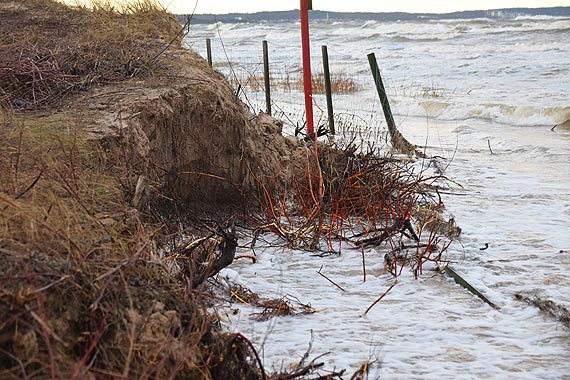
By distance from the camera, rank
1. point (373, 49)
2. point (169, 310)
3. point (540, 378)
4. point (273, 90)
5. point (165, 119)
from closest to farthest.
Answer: point (169, 310), point (540, 378), point (165, 119), point (273, 90), point (373, 49)

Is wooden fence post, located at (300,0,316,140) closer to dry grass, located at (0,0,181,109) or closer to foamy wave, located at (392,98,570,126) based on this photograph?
dry grass, located at (0,0,181,109)

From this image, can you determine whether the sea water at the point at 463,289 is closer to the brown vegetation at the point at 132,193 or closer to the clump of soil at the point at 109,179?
the brown vegetation at the point at 132,193

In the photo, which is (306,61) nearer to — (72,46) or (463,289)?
(72,46)

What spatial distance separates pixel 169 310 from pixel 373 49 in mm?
31715

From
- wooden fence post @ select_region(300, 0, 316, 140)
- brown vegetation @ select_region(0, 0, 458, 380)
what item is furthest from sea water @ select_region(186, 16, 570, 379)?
wooden fence post @ select_region(300, 0, 316, 140)

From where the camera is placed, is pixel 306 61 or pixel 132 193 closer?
pixel 132 193

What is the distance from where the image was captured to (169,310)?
2842 millimetres

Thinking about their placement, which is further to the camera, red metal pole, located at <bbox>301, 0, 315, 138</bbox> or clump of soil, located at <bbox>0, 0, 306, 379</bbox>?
red metal pole, located at <bbox>301, 0, 315, 138</bbox>

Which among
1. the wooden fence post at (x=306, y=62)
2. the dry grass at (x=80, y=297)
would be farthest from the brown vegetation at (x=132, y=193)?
the wooden fence post at (x=306, y=62)

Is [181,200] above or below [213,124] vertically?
below

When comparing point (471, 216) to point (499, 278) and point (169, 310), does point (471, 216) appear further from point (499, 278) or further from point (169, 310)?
point (169, 310)

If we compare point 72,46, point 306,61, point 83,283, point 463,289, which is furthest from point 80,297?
point 306,61

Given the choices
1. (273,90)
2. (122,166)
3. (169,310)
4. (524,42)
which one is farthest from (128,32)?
(524,42)

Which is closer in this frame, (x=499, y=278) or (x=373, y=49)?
(x=499, y=278)
